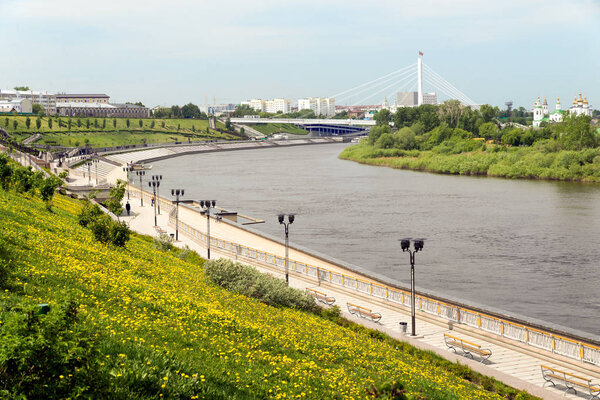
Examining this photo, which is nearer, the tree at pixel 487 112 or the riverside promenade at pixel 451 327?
the riverside promenade at pixel 451 327

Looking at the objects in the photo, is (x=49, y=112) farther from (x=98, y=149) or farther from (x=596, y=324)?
(x=596, y=324)

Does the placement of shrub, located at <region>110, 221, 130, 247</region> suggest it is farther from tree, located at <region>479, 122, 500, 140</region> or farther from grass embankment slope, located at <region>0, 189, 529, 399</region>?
tree, located at <region>479, 122, 500, 140</region>

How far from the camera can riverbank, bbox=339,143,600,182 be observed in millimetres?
64812

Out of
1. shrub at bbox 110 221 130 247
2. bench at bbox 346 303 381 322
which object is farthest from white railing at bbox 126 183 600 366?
shrub at bbox 110 221 130 247

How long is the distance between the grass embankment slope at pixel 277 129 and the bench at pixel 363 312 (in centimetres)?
15512

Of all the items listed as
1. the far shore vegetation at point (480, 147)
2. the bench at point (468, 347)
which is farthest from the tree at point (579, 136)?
the bench at point (468, 347)

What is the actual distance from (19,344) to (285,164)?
8832cm

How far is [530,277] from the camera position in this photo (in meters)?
25.2

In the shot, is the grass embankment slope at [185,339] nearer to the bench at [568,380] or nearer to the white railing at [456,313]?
the bench at [568,380]

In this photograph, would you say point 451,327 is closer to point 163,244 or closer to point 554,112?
point 163,244

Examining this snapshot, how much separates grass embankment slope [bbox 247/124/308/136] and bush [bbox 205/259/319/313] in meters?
156

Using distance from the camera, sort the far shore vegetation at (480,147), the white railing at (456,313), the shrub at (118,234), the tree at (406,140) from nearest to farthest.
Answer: the white railing at (456,313), the shrub at (118,234), the far shore vegetation at (480,147), the tree at (406,140)

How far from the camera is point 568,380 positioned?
12.5m

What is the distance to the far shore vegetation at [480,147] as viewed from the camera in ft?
218
